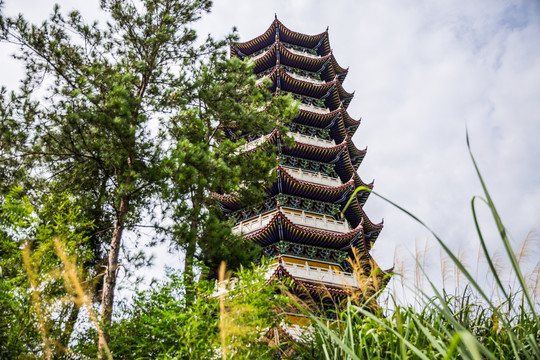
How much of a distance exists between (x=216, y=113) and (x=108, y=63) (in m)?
2.19

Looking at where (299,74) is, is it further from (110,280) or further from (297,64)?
(110,280)

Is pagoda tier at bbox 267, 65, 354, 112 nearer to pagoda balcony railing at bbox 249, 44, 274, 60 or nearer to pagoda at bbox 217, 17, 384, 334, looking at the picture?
pagoda at bbox 217, 17, 384, 334

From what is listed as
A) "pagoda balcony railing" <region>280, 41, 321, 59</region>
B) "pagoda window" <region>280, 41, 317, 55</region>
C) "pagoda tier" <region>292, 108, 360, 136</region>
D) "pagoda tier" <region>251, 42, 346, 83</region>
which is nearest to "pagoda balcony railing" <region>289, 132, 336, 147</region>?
"pagoda tier" <region>292, 108, 360, 136</region>

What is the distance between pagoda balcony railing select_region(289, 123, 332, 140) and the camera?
2005 centimetres

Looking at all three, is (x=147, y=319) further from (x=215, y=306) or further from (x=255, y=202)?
(x=255, y=202)

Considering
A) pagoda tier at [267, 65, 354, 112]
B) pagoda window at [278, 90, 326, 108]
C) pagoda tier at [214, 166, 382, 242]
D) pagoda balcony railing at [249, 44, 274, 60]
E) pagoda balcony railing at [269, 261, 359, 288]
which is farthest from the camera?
pagoda balcony railing at [249, 44, 274, 60]

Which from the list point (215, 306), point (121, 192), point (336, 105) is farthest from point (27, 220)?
point (336, 105)

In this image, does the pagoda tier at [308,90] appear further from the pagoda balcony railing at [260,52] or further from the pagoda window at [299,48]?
the pagoda window at [299,48]

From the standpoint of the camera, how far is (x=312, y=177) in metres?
17.5

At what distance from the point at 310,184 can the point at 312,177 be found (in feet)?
3.36

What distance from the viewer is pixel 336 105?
72.7ft

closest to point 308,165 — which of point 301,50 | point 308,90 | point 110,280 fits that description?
point 308,90

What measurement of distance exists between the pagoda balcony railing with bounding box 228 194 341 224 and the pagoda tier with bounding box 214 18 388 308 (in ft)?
0.13

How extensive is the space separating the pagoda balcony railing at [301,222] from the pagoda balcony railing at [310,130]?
535cm
